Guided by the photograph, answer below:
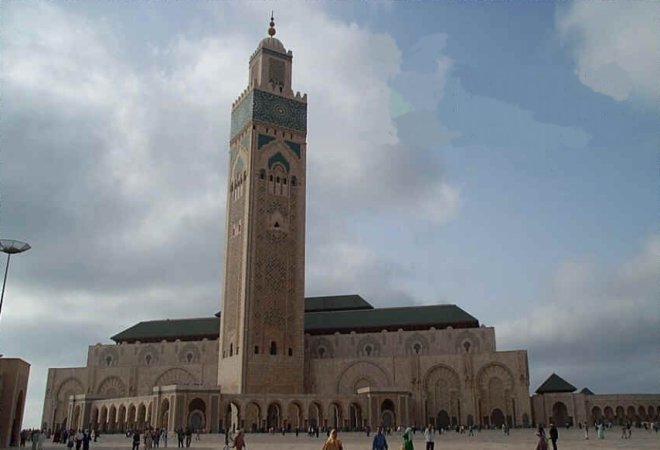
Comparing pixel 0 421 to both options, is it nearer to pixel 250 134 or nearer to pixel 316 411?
pixel 316 411

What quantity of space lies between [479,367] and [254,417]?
43.3 ft

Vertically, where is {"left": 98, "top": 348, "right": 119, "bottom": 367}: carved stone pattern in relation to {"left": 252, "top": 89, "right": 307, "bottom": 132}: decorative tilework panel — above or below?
below

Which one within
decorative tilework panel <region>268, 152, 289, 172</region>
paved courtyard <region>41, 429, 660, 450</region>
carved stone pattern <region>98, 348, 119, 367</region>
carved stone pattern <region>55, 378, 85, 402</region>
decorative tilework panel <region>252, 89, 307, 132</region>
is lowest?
paved courtyard <region>41, 429, 660, 450</region>

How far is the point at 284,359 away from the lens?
123 ft

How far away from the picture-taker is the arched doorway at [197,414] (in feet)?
108

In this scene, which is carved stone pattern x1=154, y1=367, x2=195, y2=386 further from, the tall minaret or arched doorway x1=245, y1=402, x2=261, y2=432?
arched doorway x1=245, y1=402, x2=261, y2=432

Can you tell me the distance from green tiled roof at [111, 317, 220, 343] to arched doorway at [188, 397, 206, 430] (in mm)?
8087

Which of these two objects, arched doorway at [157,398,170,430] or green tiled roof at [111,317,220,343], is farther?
green tiled roof at [111,317,220,343]

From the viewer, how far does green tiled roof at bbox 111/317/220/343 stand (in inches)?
1767

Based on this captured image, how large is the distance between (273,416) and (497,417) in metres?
12.8

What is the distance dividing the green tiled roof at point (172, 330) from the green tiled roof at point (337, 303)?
22.7 ft

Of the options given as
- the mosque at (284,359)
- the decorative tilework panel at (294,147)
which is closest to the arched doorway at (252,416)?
the mosque at (284,359)

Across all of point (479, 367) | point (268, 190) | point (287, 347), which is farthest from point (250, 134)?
point (479, 367)

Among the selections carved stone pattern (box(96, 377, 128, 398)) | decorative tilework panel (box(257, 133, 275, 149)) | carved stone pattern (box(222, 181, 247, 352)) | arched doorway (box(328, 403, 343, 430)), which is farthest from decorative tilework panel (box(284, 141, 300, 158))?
carved stone pattern (box(96, 377, 128, 398))
